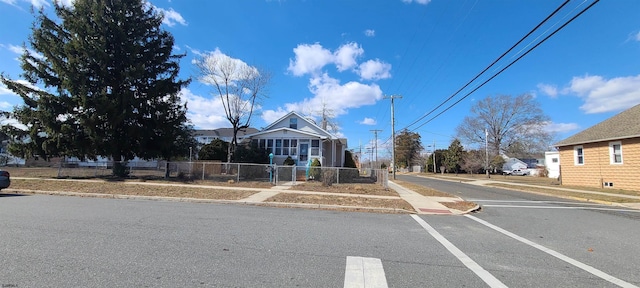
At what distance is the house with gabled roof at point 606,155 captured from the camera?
19.6 meters

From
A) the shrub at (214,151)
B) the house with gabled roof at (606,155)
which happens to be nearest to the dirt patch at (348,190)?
the shrub at (214,151)

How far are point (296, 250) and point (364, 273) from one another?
150 cm

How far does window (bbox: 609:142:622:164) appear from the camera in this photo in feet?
67.5

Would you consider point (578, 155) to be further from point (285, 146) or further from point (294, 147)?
point (285, 146)

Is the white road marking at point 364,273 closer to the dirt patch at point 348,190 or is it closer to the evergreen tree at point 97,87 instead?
the dirt patch at point 348,190

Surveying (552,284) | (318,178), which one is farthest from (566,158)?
(552,284)

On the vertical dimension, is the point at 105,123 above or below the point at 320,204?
above

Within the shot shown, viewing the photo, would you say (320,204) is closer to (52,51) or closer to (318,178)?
(318,178)

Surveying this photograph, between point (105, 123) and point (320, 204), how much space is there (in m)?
16.5

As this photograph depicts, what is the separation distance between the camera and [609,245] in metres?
6.59

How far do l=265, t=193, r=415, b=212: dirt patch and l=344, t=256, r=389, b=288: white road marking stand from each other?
654cm

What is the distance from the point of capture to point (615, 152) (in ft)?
68.5

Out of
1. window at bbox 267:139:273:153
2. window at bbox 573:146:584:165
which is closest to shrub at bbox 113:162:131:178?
window at bbox 267:139:273:153

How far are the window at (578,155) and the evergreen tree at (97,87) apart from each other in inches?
1167
